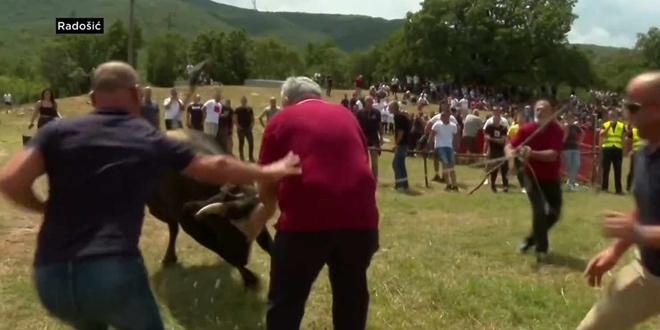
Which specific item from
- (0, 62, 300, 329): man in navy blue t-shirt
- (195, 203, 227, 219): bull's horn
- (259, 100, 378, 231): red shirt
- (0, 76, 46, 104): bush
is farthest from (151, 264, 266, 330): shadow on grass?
(0, 76, 46, 104): bush

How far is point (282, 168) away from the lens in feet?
14.7

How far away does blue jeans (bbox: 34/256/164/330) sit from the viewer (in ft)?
12.1

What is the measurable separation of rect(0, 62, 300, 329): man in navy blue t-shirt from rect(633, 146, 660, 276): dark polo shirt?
88.7 inches

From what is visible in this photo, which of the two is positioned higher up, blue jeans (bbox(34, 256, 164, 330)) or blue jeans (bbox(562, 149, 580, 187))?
blue jeans (bbox(34, 256, 164, 330))

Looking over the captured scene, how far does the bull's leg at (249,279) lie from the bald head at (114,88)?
3.31 metres

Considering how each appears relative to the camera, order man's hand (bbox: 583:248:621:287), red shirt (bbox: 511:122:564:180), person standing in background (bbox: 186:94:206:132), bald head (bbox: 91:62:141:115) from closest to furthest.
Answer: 1. bald head (bbox: 91:62:141:115)
2. man's hand (bbox: 583:248:621:287)
3. red shirt (bbox: 511:122:564:180)
4. person standing in background (bbox: 186:94:206:132)

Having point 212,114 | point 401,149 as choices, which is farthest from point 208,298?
point 212,114

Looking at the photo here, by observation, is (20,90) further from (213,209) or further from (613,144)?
(213,209)

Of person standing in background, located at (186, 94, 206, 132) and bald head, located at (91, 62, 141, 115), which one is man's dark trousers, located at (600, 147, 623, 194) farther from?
bald head, located at (91, 62, 141, 115)

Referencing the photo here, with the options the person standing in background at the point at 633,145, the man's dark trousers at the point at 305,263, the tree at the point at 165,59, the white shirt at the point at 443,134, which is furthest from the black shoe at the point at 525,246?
the tree at the point at 165,59

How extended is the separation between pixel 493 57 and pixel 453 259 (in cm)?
6874

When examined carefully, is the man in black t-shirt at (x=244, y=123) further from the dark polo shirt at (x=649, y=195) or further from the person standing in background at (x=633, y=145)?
the dark polo shirt at (x=649, y=195)

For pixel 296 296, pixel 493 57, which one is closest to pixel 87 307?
pixel 296 296

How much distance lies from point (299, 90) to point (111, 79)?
1400 millimetres
